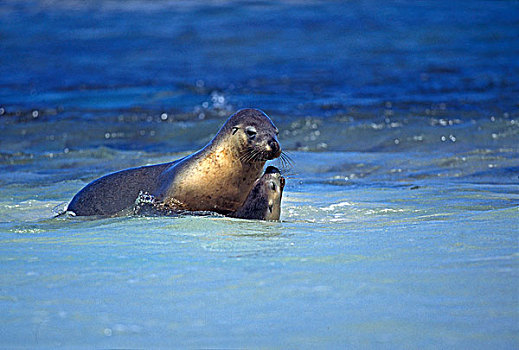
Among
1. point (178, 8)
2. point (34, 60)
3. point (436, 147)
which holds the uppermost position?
point (178, 8)

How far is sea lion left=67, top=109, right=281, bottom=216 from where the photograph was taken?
17.4 ft

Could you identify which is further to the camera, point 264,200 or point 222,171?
point 222,171

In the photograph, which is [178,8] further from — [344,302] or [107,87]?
[344,302]

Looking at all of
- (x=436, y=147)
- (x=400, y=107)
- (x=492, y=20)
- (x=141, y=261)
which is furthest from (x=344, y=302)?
(x=492, y=20)

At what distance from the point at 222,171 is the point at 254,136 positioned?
313 mm

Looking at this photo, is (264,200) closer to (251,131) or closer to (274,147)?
(274,147)

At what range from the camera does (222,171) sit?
17.7ft

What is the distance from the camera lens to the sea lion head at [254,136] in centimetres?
522

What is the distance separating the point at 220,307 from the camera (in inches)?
109

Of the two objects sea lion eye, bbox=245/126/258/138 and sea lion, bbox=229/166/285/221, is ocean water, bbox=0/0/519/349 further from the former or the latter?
sea lion eye, bbox=245/126/258/138

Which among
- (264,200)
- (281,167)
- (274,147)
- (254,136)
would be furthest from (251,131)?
(281,167)

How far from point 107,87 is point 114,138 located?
5.07 metres

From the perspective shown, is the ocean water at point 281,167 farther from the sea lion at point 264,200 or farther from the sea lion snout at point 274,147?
the sea lion snout at point 274,147

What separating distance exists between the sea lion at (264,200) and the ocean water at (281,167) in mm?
178
